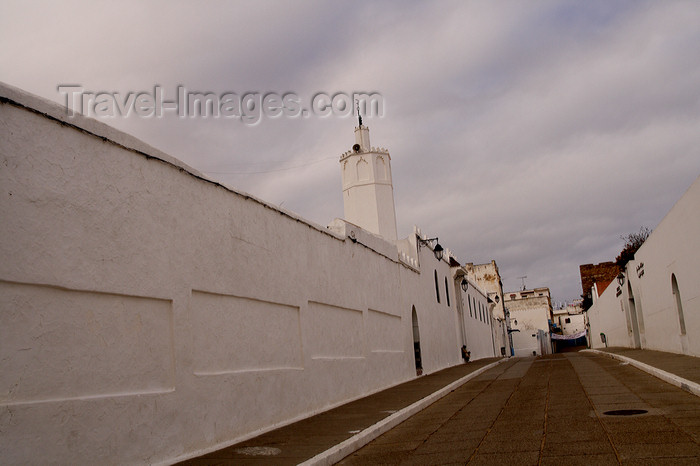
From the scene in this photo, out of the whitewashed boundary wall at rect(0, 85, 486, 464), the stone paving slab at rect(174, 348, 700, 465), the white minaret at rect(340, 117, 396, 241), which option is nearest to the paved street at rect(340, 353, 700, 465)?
the stone paving slab at rect(174, 348, 700, 465)

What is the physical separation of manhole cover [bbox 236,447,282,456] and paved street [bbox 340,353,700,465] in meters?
0.94

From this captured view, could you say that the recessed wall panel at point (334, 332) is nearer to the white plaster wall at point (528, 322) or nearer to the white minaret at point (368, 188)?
the white minaret at point (368, 188)

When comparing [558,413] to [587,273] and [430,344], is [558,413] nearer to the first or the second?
[430,344]

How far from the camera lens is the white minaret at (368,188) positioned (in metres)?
29.2

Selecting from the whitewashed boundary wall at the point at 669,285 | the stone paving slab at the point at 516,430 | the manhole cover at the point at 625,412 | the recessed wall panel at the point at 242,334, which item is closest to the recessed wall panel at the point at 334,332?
the recessed wall panel at the point at 242,334

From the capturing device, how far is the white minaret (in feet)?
95.9

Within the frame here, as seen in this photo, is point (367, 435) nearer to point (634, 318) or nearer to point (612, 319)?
point (634, 318)

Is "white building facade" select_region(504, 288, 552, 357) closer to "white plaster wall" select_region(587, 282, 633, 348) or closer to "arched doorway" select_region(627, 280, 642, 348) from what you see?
"white plaster wall" select_region(587, 282, 633, 348)

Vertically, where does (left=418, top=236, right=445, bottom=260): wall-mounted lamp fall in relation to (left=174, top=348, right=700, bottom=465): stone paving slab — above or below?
above

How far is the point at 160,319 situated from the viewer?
24.9ft

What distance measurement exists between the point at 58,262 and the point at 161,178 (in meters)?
2.10

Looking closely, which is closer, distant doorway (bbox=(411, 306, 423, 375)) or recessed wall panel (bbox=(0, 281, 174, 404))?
recessed wall panel (bbox=(0, 281, 174, 404))

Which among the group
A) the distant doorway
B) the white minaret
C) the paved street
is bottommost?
the paved street

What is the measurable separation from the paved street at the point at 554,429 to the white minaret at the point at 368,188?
16.6m
